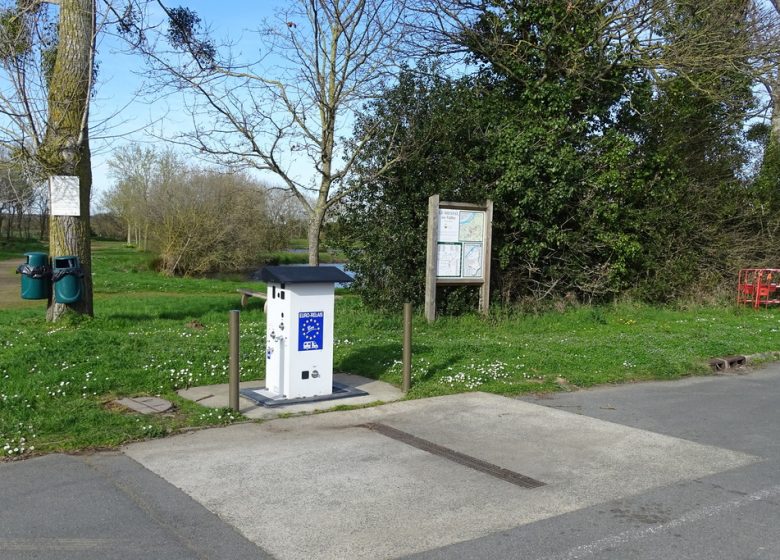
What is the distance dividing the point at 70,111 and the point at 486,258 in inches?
300

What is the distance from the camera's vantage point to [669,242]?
17.4 metres

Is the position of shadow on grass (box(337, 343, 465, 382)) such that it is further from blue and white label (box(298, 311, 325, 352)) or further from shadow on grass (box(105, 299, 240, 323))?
shadow on grass (box(105, 299, 240, 323))

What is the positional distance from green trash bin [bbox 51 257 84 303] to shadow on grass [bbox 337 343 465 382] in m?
4.69

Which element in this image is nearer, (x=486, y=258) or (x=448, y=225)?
(x=448, y=225)

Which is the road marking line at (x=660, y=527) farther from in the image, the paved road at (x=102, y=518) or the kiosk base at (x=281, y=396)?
the kiosk base at (x=281, y=396)

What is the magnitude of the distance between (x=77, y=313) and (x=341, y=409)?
20.5 feet

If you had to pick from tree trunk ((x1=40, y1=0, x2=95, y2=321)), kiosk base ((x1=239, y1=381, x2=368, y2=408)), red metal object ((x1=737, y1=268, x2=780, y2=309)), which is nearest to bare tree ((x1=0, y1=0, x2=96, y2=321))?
tree trunk ((x1=40, y1=0, x2=95, y2=321))

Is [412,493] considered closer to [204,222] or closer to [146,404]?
[146,404]

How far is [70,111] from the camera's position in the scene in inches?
441

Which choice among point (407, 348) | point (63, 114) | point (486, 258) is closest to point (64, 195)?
point (63, 114)

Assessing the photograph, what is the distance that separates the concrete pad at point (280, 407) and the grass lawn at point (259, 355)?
204mm

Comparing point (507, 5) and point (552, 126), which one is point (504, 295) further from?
point (507, 5)

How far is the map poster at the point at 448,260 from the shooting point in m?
13.2

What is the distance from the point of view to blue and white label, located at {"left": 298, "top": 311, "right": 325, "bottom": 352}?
7.39 meters
